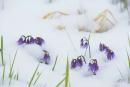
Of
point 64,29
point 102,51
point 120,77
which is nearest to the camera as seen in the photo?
point 120,77

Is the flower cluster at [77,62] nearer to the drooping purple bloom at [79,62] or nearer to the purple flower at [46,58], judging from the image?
the drooping purple bloom at [79,62]

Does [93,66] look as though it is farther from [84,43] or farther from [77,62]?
[84,43]

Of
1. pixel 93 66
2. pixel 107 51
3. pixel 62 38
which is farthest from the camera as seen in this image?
pixel 62 38

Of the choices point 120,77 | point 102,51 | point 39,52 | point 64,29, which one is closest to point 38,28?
point 64,29

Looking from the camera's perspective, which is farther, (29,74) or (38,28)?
(38,28)

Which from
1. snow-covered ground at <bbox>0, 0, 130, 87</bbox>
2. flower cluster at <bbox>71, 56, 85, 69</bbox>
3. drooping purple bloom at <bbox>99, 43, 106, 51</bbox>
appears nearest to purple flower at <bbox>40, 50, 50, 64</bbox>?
snow-covered ground at <bbox>0, 0, 130, 87</bbox>

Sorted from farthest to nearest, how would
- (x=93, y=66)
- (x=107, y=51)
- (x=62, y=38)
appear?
(x=62, y=38), (x=107, y=51), (x=93, y=66)

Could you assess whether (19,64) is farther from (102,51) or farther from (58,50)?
(102,51)

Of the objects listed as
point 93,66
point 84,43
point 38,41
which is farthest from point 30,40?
point 93,66
